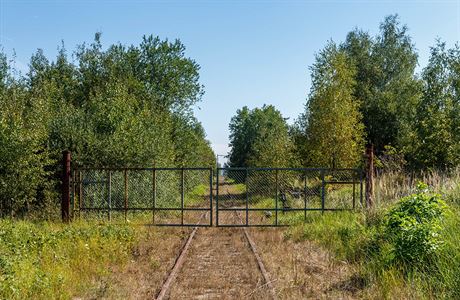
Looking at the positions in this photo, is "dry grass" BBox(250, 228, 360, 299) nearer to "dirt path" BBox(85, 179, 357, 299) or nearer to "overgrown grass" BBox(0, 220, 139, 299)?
"dirt path" BBox(85, 179, 357, 299)

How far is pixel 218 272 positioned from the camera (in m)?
9.80

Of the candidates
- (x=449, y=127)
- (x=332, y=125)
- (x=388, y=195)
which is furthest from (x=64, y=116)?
(x=449, y=127)

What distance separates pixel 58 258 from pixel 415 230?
7138mm

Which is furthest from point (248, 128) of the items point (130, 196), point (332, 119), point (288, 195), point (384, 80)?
point (130, 196)

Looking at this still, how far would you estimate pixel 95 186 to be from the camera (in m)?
18.6

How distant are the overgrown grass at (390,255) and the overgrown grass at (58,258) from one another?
5089mm

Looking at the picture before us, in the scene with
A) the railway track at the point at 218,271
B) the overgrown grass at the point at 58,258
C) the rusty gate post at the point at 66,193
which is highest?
the rusty gate post at the point at 66,193

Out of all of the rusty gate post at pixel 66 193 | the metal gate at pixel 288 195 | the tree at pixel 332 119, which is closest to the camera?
the rusty gate post at pixel 66 193

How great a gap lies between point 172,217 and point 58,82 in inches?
921

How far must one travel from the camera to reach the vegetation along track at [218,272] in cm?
799

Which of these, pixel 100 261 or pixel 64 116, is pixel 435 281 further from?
pixel 64 116

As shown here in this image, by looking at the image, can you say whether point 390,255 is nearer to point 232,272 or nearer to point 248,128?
point 232,272

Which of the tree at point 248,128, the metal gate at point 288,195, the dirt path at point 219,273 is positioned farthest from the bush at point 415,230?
the tree at point 248,128

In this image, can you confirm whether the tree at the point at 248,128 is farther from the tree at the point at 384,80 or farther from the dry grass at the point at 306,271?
the dry grass at the point at 306,271
